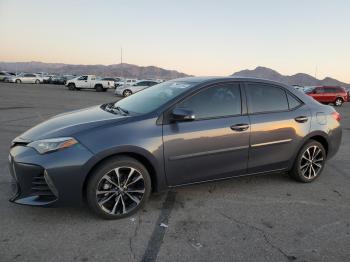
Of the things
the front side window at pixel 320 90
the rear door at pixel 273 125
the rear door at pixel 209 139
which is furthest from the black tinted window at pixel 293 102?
the front side window at pixel 320 90

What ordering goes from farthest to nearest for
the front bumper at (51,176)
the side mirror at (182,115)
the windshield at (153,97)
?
the windshield at (153,97), the side mirror at (182,115), the front bumper at (51,176)

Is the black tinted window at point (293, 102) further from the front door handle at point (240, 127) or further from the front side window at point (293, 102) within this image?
the front door handle at point (240, 127)

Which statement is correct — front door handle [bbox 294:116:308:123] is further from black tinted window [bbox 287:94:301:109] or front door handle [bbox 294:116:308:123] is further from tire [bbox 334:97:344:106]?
tire [bbox 334:97:344:106]

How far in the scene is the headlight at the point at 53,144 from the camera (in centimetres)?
360

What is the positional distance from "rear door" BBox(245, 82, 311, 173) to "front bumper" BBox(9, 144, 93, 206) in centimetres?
224

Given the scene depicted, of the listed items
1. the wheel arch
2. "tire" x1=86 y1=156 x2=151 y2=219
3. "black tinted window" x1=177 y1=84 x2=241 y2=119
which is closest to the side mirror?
"black tinted window" x1=177 y1=84 x2=241 y2=119

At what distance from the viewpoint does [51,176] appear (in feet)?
11.5

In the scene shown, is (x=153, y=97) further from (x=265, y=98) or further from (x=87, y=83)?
(x=87, y=83)

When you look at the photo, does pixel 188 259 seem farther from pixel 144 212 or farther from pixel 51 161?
pixel 51 161

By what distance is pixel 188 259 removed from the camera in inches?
124

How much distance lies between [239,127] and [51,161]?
2.31m

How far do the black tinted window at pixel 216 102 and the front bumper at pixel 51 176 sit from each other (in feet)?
4.52

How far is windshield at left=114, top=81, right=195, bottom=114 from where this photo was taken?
4297mm

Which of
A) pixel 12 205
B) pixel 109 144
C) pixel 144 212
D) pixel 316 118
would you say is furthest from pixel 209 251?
pixel 316 118
